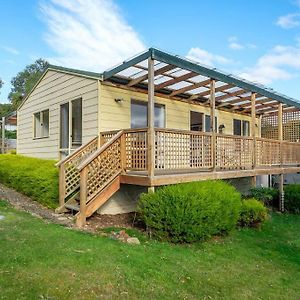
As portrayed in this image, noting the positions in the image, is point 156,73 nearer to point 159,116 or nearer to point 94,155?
point 159,116

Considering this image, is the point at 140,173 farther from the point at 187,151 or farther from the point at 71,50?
the point at 71,50

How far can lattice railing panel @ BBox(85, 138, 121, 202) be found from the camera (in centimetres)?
712

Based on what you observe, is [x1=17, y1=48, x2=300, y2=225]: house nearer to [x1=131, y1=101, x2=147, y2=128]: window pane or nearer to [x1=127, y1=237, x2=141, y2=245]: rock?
[x1=131, y1=101, x2=147, y2=128]: window pane

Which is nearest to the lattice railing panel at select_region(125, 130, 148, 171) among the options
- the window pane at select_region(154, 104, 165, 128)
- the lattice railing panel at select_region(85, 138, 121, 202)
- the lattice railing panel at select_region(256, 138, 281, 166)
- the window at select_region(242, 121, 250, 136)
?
the lattice railing panel at select_region(85, 138, 121, 202)

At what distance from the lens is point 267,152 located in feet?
37.3

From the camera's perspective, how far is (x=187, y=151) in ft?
26.7

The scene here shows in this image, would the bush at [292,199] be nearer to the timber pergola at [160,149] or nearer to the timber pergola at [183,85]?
the timber pergola at [183,85]

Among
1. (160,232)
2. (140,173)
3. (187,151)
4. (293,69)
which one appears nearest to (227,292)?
(160,232)

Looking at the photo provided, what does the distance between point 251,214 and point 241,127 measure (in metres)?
6.85

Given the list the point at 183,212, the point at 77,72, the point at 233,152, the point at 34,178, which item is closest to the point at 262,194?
the point at 233,152

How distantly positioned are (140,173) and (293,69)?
54.2 feet

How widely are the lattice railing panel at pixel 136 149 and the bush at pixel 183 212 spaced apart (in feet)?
2.82

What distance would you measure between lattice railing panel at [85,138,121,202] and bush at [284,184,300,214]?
7313 mm

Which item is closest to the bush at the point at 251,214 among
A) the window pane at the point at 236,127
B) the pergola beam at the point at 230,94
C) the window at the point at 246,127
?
the pergola beam at the point at 230,94
